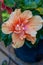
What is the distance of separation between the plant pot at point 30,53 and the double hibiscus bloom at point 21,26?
0.10 metres

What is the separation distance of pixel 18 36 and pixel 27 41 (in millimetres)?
53

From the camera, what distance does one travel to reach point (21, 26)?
590 mm

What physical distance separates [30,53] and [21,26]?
0.17m

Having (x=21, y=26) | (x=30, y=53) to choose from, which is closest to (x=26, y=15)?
(x=21, y=26)

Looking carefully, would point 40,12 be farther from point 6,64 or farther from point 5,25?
point 6,64

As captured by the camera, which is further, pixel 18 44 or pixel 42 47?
pixel 42 47

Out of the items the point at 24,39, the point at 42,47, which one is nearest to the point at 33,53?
the point at 42,47

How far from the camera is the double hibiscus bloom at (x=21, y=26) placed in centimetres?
58

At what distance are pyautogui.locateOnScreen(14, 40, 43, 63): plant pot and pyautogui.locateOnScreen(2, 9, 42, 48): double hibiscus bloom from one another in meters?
0.10

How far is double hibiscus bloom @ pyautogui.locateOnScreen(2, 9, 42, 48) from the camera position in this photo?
0.58 m

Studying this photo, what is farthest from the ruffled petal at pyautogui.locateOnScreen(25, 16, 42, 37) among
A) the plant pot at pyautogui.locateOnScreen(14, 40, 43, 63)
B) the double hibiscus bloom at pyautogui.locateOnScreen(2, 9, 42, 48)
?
the plant pot at pyautogui.locateOnScreen(14, 40, 43, 63)

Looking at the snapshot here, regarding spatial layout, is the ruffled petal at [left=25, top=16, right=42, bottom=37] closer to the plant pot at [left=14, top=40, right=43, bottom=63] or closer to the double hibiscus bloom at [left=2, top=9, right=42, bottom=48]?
the double hibiscus bloom at [left=2, top=9, right=42, bottom=48]

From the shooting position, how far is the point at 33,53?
0.72 meters

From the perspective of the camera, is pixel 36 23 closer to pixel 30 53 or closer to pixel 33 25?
pixel 33 25
